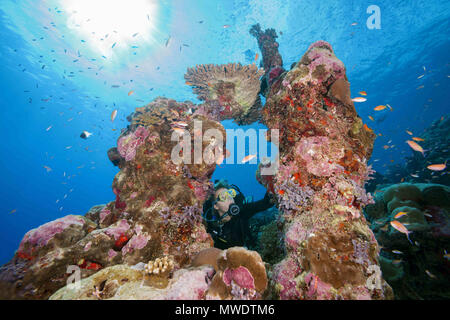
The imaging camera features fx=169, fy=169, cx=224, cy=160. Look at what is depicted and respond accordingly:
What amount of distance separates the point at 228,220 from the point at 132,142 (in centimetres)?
430

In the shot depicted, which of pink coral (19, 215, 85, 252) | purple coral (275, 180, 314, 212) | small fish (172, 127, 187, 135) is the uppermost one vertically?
small fish (172, 127, 187, 135)

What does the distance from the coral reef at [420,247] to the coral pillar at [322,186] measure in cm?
279

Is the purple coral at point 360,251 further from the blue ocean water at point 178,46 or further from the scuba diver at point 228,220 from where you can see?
the blue ocean water at point 178,46

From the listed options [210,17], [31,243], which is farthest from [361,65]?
[31,243]

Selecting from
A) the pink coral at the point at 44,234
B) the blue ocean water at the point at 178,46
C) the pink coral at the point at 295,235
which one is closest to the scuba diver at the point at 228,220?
the pink coral at the point at 295,235

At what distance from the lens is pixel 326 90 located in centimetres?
418

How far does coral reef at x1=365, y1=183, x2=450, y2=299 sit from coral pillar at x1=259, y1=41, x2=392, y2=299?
2790mm

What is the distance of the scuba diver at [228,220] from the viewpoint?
6133 mm

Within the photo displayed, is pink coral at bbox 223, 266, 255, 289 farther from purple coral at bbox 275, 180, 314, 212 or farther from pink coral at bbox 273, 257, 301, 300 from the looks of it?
purple coral at bbox 275, 180, 314, 212

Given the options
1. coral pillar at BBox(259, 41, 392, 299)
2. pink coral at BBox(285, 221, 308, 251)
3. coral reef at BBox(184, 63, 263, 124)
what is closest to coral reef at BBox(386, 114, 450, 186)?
coral pillar at BBox(259, 41, 392, 299)

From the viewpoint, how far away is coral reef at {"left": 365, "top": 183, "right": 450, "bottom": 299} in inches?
163
